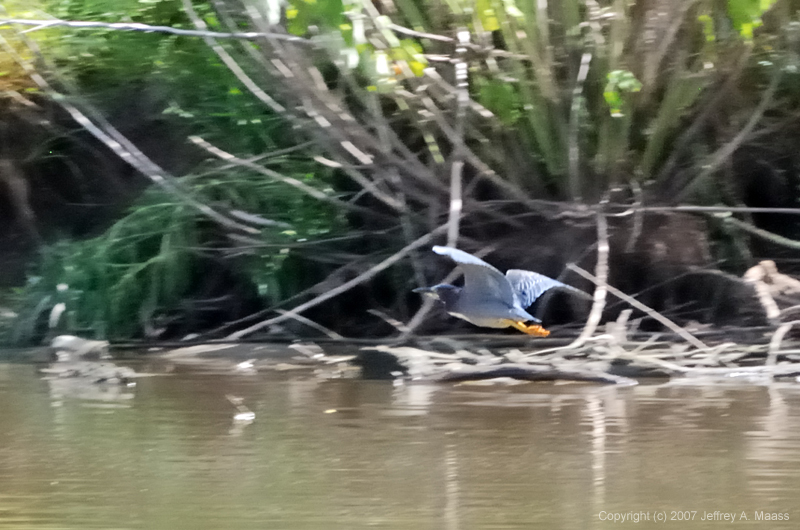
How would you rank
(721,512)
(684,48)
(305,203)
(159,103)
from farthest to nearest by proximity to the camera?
1. (159,103)
2. (305,203)
3. (684,48)
4. (721,512)

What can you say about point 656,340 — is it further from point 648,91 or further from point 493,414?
point 493,414

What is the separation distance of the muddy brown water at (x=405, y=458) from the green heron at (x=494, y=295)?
0.42 m

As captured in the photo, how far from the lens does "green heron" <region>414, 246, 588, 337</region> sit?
3.29 m

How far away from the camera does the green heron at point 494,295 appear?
10.8 feet

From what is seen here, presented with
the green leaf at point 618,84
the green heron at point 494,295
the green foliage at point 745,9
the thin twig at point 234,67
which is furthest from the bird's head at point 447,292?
the green foliage at point 745,9

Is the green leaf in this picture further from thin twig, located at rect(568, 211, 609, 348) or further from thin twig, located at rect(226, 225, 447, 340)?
thin twig, located at rect(226, 225, 447, 340)

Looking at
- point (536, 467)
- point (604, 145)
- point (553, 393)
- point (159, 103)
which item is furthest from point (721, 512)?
point (159, 103)

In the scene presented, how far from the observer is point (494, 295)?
3320 millimetres

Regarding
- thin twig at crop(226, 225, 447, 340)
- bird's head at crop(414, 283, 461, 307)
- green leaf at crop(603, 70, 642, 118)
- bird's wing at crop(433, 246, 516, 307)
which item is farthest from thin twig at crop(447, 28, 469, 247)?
green leaf at crop(603, 70, 642, 118)

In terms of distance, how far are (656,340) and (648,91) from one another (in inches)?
41.4

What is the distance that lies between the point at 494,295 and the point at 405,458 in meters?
1.39

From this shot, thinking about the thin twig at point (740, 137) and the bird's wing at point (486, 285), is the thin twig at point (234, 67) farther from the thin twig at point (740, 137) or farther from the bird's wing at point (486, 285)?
the thin twig at point (740, 137)

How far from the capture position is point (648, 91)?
3.95m

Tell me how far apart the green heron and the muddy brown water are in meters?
0.42
